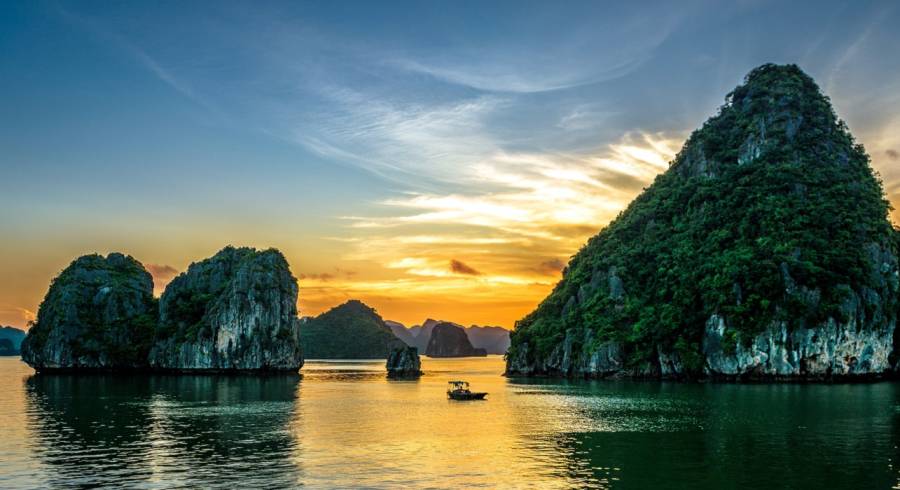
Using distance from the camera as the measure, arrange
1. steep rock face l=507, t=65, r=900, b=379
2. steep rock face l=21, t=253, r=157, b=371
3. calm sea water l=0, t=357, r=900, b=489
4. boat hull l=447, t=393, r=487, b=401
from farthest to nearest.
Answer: steep rock face l=21, t=253, r=157, b=371, steep rock face l=507, t=65, r=900, b=379, boat hull l=447, t=393, r=487, b=401, calm sea water l=0, t=357, r=900, b=489

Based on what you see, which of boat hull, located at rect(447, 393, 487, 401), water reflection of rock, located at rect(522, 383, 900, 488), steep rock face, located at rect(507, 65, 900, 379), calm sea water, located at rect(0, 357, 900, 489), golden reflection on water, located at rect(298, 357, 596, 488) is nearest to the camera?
water reflection of rock, located at rect(522, 383, 900, 488)

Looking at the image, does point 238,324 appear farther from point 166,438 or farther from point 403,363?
point 166,438

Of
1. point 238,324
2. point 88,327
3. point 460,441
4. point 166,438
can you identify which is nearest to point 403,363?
point 238,324

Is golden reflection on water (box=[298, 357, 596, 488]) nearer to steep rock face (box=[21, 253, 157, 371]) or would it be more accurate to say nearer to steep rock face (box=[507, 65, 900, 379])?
steep rock face (box=[507, 65, 900, 379])

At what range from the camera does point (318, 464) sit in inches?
1854

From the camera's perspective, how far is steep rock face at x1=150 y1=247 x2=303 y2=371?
17775 cm

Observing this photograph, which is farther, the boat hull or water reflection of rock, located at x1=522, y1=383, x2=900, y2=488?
the boat hull

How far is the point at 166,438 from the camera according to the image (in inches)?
2303

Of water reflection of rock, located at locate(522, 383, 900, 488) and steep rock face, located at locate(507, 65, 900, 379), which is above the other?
steep rock face, located at locate(507, 65, 900, 379)

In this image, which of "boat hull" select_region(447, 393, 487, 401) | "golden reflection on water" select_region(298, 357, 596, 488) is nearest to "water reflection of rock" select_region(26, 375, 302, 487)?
"golden reflection on water" select_region(298, 357, 596, 488)

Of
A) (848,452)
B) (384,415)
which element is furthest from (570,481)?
(384,415)

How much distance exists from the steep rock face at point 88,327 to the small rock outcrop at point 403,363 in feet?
211

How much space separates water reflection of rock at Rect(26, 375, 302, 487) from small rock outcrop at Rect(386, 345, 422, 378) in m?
75.7

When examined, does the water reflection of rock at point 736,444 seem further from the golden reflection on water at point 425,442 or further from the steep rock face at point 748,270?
the steep rock face at point 748,270
